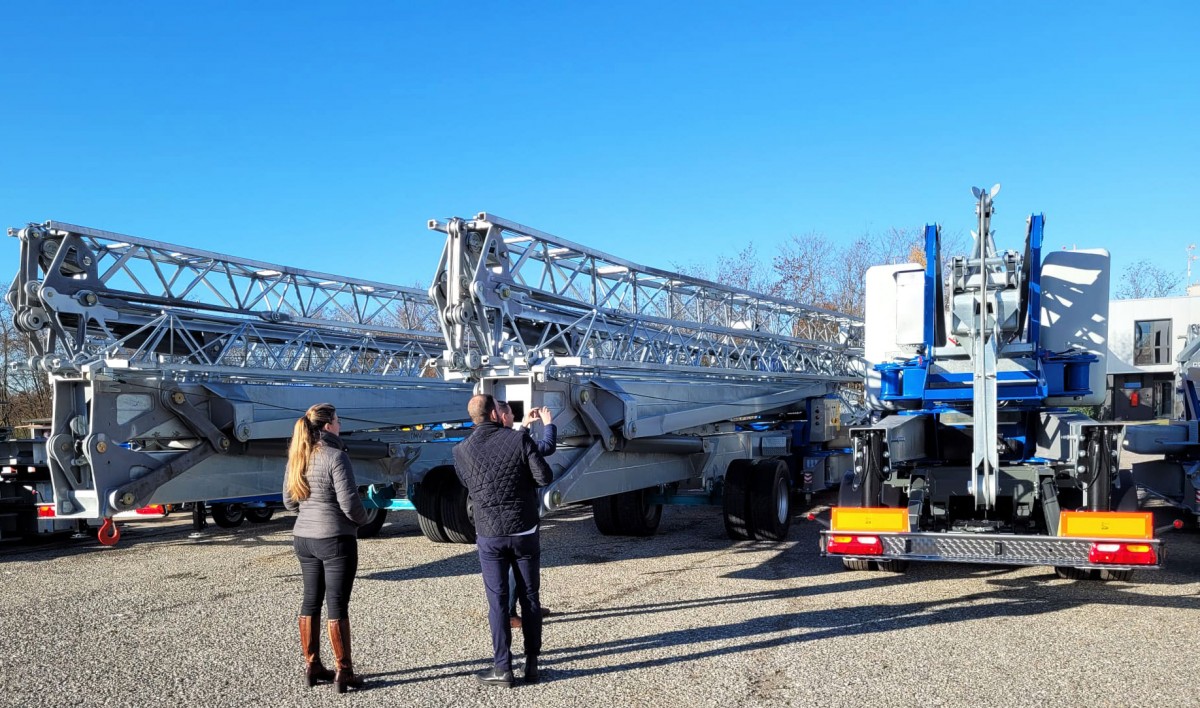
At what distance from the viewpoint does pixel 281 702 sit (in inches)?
219

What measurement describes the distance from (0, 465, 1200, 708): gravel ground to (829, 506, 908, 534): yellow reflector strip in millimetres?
645

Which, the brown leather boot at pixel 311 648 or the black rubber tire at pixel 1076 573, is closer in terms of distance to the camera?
the brown leather boot at pixel 311 648

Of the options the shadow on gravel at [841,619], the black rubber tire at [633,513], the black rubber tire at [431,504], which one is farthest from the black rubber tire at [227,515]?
the shadow on gravel at [841,619]

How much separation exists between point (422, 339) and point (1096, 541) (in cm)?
1245

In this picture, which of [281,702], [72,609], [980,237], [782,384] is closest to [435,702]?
[281,702]

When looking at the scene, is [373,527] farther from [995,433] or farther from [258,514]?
[995,433]

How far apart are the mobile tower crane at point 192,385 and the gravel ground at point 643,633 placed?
112 centimetres

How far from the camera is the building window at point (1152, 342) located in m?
24.8

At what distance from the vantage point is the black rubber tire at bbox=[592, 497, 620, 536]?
12016 mm

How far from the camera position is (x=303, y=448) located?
5.76 meters

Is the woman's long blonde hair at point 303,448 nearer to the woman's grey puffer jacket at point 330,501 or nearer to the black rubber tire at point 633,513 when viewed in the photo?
the woman's grey puffer jacket at point 330,501

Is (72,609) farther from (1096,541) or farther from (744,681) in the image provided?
(1096,541)

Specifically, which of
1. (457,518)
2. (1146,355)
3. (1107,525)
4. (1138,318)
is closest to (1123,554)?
(1107,525)

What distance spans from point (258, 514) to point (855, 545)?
1014 cm
